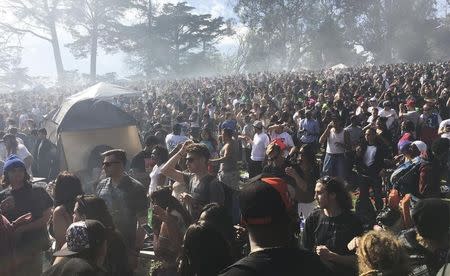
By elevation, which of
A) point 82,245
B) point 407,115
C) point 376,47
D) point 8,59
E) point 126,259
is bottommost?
point 126,259

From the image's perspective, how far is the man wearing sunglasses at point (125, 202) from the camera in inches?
185

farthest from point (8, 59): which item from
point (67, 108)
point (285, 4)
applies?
point (67, 108)

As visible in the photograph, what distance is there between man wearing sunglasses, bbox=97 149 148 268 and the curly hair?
100 inches

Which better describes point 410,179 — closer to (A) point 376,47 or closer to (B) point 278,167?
(B) point 278,167

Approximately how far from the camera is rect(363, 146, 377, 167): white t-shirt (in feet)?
24.3

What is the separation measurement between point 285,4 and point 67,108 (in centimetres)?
5470

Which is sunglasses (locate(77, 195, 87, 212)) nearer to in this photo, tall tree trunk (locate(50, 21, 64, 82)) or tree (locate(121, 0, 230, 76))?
tree (locate(121, 0, 230, 76))

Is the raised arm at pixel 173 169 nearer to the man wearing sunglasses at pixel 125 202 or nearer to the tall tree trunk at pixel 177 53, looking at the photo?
the man wearing sunglasses at pixel 125 202

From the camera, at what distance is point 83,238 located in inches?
113

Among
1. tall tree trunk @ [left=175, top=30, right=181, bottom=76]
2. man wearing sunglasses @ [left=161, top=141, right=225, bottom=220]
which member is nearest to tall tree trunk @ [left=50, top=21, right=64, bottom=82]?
tall tree trunk @ [left=175, top=30, right=181, bottom=76]

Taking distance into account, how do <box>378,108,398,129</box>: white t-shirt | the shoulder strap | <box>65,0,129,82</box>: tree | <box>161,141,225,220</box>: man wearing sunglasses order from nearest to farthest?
1. the shoulder strap
2. <box>161,141,225,220</box>: man wearing sunglasses
3. <box>378,108,398,129</box>: white t-shirt
4. <box>65,0,129,82</box>: tree

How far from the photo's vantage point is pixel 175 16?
151 ft

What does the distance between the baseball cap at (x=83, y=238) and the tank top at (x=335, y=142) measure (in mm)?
5784

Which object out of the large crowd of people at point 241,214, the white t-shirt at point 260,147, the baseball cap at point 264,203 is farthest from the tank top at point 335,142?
the baseball cap at point 264,203
